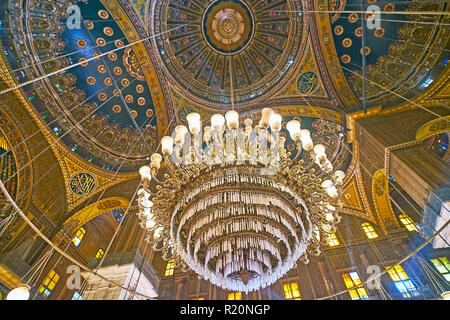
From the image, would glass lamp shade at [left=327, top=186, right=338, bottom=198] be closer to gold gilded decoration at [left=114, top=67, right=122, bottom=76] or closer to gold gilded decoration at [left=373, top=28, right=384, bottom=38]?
gold gilded decoration at [left=373, top=28, right=384, bottom=38]

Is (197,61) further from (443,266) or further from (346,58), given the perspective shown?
(443,266)

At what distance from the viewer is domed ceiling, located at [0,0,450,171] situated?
22.2ft

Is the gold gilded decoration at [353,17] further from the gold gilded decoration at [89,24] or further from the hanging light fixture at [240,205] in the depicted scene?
the gold gilded decoration at [89,24]

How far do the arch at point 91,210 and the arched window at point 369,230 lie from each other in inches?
328

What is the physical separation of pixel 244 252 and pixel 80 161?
6.94 m

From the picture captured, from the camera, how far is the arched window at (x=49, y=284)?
6.95 m

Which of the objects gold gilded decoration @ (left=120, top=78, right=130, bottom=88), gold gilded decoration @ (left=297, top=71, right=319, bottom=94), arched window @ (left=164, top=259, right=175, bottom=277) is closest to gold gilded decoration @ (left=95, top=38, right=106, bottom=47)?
gold gilded decoration @ (left=120, top=78, right=130, bottom=88)

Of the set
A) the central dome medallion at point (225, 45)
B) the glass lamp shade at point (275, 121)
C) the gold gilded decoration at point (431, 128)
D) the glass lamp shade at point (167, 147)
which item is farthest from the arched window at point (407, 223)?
the glass lamp shade at point (167, 147)

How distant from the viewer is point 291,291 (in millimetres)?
7594

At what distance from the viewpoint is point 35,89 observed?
715cm

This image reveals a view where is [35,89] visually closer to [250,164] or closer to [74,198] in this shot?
[74,198]

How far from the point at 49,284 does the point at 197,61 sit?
29.4 ft
